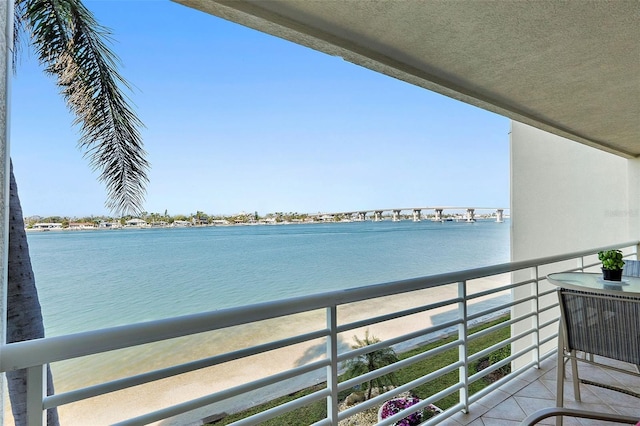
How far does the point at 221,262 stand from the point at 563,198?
63.0 feet

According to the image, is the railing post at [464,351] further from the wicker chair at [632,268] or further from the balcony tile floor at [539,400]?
the wicker chair at [632,268]

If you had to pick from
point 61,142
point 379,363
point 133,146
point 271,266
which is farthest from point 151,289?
point 133,146

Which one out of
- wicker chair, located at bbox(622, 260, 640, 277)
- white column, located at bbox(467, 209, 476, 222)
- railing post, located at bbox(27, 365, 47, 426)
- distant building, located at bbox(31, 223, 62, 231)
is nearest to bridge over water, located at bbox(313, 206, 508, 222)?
white column, located at bbox(467, 209, 476, 222)

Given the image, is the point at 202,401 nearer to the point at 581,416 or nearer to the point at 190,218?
the point at 581,416

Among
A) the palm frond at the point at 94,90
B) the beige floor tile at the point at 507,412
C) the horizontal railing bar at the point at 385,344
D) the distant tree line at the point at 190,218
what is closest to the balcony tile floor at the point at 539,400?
the beige floor tile at the point at 507,412

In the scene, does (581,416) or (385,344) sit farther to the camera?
(385,344)

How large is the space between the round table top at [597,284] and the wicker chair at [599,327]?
0.17 ft

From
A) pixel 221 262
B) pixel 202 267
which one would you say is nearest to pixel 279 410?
pixel 202 267

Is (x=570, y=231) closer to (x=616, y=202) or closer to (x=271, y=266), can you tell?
(x=616, y=202)

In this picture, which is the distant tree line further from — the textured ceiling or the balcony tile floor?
the balcony tile floor

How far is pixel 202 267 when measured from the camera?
2055cm

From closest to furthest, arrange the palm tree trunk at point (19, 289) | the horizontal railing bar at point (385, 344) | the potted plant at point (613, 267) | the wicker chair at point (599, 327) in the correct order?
the horizontal railing bar at point (385, 344) < the wicker chair at point (599, 327) < the palm tree trunk at point (19, 289) < the potted plant at point (613, 267)

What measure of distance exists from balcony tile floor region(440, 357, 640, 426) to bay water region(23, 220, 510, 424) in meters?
6.75

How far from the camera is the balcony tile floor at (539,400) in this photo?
239 centimetres
